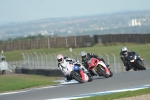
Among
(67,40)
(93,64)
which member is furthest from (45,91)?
(67,40)

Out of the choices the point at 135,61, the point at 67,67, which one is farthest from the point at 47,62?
the point at 67,67

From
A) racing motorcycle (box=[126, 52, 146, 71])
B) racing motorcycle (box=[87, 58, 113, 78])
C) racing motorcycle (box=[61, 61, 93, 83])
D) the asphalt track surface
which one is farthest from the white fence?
the asphalt track surface

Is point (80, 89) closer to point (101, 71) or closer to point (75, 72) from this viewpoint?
point (75, 72)

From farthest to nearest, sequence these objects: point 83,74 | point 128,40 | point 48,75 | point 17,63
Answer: point 128,40 → point 17,63 → point 48,75 → point 83,74

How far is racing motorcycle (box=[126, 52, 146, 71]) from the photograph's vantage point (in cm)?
2612

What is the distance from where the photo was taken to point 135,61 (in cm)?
2616

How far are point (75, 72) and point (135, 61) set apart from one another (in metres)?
5.49

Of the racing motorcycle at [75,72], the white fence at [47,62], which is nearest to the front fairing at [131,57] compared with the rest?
the racing motorcycle at [75,72]

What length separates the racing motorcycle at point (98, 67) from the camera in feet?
74.2

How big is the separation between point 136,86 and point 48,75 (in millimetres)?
23625

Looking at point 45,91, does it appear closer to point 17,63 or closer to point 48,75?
point 48,75

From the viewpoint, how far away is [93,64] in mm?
22766

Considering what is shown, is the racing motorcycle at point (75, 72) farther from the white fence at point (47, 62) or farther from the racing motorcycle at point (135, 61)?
the white fence at point (47, 62)

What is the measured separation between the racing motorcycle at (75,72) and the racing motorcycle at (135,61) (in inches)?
197
